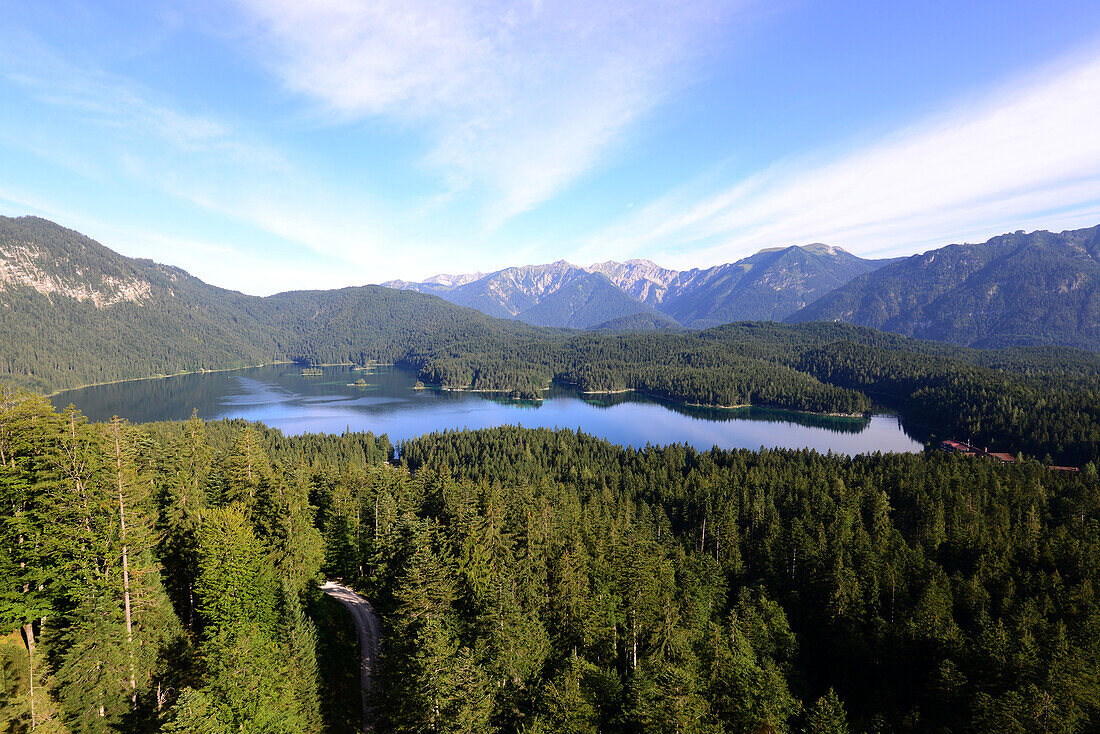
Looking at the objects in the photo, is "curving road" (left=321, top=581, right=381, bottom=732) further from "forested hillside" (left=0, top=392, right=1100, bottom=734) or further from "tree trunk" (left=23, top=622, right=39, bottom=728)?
"tree trunk" (left=23, top=622, right=39, bottom=728)

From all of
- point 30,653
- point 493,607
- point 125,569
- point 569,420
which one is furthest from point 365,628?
point 569,420

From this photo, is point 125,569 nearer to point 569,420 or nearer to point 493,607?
point 493,607

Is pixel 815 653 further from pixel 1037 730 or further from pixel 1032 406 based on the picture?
pixel 1032 406

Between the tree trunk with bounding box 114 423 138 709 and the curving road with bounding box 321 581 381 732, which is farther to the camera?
the curving road with bounding box 321 581 381 732

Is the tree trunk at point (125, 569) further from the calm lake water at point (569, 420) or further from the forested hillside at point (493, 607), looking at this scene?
the calm lake water at point (569, 420)

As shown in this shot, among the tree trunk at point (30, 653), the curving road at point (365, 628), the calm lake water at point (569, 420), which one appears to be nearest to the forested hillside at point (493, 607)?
the tree trunk at point (30, 653)

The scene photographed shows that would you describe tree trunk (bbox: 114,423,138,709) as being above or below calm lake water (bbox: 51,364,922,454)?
above

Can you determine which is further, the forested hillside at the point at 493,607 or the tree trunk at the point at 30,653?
the forested hillside at the point at 493,607

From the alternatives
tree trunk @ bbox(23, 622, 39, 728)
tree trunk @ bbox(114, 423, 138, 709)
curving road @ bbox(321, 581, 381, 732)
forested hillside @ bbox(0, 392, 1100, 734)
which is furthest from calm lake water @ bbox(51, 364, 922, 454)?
tree trunk @ bbox(23, 622, 39, 728)
